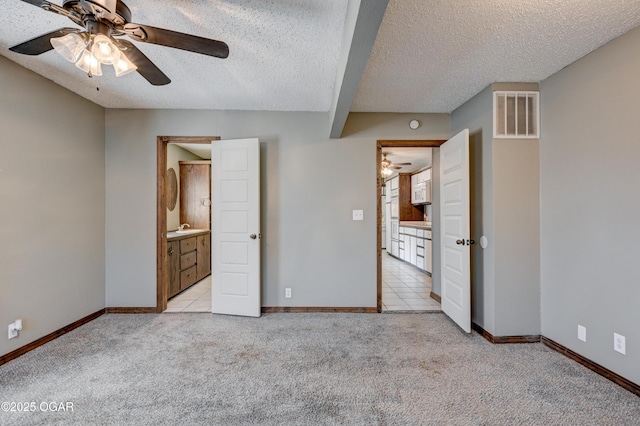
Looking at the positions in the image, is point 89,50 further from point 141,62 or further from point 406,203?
point 406,203

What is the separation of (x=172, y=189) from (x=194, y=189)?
38cm

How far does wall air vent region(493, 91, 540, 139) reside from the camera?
259 cm

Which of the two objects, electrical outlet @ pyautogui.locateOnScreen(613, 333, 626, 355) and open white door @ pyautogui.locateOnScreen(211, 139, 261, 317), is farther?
open white door @ pyautogui.locateOnScreen(211, 139, 261, 317)

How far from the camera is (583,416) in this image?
164 cm

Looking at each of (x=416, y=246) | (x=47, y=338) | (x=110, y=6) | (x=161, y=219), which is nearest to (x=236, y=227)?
(x=161, y=219)

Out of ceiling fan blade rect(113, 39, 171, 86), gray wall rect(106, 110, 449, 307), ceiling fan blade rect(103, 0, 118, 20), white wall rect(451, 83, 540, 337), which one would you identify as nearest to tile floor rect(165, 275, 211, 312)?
gray wall rect(106, 110, 449, 307)

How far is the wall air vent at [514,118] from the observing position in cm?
259

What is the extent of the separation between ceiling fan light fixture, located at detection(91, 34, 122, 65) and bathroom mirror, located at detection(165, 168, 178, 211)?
3.38 meters

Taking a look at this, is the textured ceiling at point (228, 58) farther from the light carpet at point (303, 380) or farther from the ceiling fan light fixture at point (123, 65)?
the light carpet at point (303, 380)

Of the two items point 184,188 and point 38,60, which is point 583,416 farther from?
point 184,188

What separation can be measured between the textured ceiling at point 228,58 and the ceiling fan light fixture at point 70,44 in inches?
14.7

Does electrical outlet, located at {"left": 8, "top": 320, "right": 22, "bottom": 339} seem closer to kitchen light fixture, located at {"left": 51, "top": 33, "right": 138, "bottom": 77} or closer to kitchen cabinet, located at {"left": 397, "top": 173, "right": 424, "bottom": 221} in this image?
kitchen light fixture, located at {"left": 51, "top": 33, "right": 138, "bottom": 77}

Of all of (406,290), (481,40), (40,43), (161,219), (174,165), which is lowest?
(406,290)

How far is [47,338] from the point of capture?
2551mm
